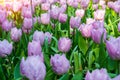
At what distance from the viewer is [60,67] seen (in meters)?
1.24

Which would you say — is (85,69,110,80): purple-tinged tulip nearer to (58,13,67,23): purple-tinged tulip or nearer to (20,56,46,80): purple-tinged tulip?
(20,56,46,80): purple-tinged tulip

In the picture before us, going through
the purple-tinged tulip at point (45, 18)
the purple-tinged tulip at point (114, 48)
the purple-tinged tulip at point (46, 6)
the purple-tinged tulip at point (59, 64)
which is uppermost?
the purple-tinged tulip at point (46, 6)

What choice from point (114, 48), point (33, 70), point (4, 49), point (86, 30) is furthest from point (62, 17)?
point (33, 70)

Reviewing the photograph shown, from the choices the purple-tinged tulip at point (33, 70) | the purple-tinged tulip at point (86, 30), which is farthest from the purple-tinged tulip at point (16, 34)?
the purple-tinged tulip at point (33, 70)

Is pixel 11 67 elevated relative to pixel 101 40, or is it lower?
lower

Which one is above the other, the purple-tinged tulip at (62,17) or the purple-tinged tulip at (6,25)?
the purple-tinged tulip at (62,17)

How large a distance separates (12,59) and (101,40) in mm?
490

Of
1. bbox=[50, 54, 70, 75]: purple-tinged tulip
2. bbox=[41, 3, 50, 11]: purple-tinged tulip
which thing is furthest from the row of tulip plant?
bbox=[41, 3, 50, 11]: purple-tinged tulip

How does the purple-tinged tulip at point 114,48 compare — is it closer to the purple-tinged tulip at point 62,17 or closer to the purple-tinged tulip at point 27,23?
the purple-tinged tulip at point 27,23

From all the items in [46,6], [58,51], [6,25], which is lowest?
[58,51]

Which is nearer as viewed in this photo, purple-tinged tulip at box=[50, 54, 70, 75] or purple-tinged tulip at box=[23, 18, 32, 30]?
purple-tinged tulip at box=[50, 54, 70, 75]

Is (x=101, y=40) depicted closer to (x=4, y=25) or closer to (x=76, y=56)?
(x=76, y=56)

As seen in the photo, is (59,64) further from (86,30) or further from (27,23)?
(27,23)

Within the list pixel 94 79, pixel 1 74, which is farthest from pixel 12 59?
pixel 94 79
